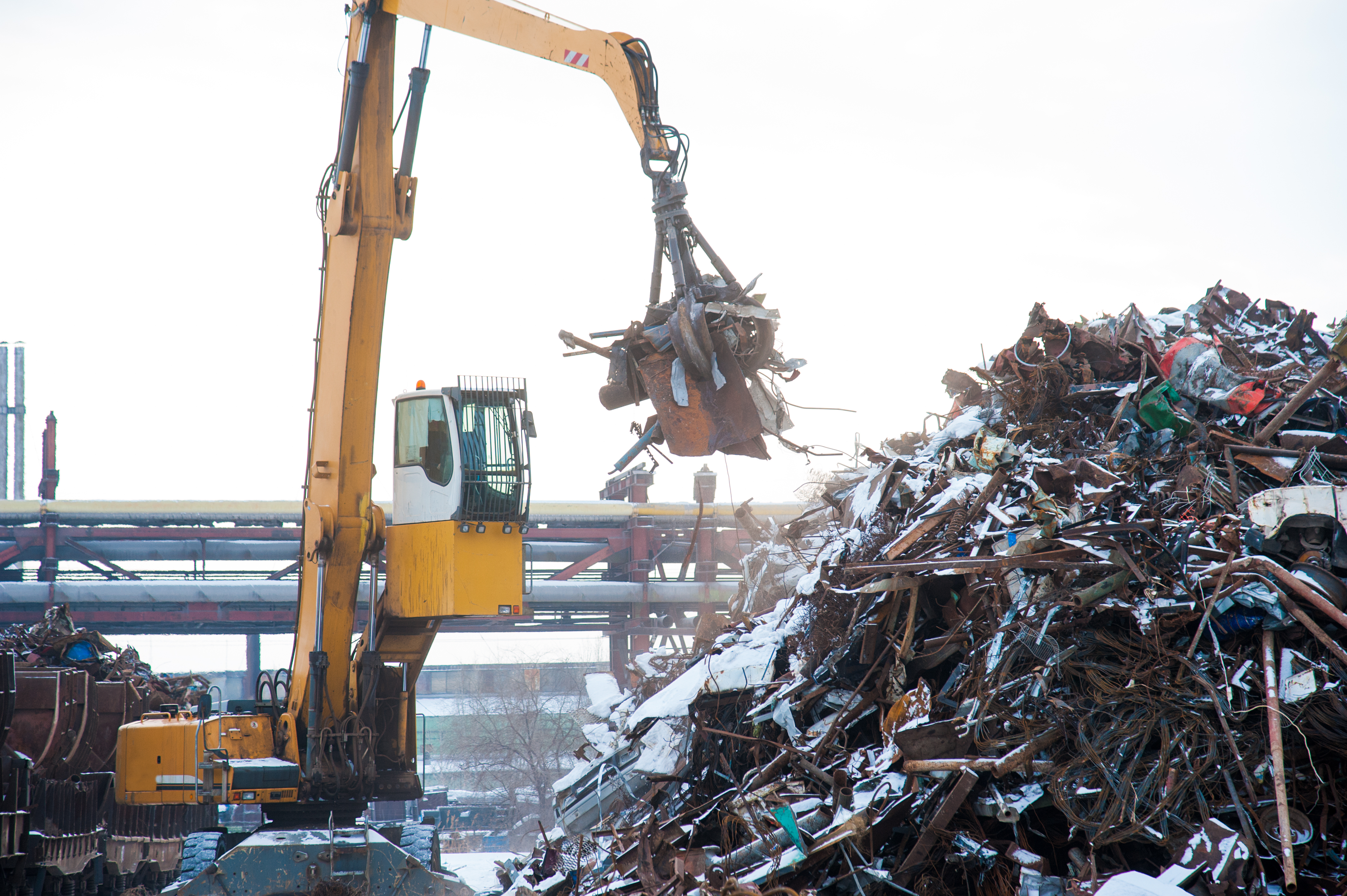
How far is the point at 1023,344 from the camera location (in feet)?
23.7

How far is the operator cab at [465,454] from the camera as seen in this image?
7.02 metres

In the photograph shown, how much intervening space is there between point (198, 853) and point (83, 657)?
193 inches

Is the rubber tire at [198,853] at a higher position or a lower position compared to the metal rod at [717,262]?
lower

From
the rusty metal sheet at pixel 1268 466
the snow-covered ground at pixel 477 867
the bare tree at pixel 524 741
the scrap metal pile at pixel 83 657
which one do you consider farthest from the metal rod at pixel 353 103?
the bare tree at pixel 524 741

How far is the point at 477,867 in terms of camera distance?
12.9 meters

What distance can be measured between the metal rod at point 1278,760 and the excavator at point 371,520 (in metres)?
4.54

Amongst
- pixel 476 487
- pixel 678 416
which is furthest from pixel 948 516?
pixel 476 487

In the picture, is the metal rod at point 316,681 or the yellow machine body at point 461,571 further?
the metal rod at point 316,681

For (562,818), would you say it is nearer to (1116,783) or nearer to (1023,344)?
(1116,783)

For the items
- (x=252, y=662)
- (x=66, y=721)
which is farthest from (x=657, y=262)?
(x=252, y=662)

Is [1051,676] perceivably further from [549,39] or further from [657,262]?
[549,39]

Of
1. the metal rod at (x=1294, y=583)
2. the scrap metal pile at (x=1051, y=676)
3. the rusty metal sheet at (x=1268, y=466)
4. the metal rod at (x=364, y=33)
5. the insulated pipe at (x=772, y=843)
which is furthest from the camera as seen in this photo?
the metal rod at (x=364, y=33)

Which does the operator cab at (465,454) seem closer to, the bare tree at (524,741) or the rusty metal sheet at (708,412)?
the rusty metal sheet at (708,412)

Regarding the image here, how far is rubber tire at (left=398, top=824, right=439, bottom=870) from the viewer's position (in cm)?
790
